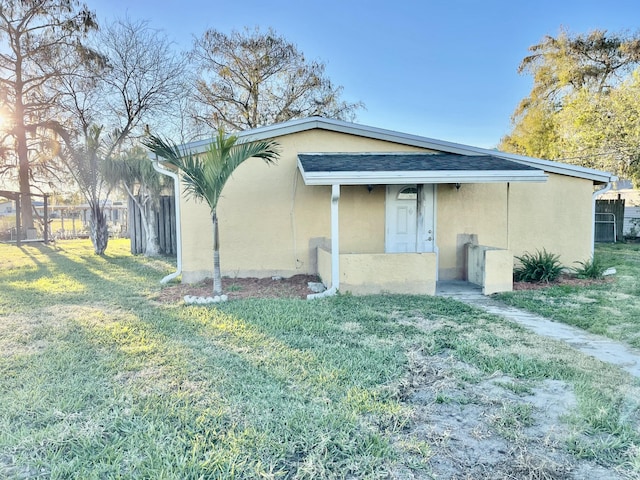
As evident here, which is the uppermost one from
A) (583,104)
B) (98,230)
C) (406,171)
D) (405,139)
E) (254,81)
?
(254,81)

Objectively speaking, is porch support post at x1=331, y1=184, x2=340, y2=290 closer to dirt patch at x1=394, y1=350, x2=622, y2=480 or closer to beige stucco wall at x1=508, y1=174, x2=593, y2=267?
dirt patch at x1=394, y1=350, x2=622, y2=480

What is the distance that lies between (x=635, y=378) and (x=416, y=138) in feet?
20.2

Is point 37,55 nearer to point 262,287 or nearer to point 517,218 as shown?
point 262,287

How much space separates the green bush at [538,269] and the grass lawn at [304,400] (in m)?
3.43

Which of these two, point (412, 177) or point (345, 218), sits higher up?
point (412, 177)

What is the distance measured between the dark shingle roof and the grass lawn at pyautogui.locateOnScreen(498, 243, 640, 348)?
2.45 m

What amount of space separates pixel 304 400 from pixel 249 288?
15.7 feet

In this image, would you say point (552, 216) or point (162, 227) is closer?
point (552, 216)

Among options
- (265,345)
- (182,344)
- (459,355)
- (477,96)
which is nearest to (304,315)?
(265,345)

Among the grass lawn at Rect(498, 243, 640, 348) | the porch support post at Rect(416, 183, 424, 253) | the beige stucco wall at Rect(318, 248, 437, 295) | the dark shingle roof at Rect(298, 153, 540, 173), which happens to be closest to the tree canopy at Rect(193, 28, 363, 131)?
the dark shingle roof at Rect(298, 153, 540, 173)

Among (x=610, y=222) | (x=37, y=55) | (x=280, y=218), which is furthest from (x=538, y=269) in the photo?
(x=37, y=55)

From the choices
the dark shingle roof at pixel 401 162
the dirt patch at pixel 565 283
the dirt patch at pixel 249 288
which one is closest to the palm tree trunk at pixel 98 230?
the dirt patch at pixel 249 288

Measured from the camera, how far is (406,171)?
23.5 ft

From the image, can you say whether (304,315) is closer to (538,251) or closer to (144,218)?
(538,251)
